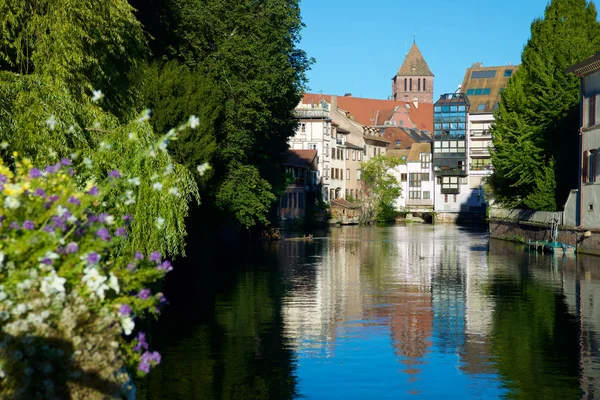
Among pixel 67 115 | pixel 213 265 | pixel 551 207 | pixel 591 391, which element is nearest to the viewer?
pixel 591 391

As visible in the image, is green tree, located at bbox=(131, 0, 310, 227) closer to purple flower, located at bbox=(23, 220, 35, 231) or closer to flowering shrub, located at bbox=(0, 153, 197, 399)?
flowering shrub, located at bbox=(0, 153, 197, 399)

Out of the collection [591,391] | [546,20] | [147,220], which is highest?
[546,20]

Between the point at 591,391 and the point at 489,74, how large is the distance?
102 meters

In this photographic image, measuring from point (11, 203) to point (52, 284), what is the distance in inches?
31.6

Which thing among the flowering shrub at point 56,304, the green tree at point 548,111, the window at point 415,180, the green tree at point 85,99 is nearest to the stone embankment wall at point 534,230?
the green tree at point 548,111

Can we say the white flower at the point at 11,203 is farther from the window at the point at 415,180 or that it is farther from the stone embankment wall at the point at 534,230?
the window at the point at 415,180

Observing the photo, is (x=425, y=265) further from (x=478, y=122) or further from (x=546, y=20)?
(x=478, y=122)

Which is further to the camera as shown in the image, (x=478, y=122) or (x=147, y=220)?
(x=478, y=122)

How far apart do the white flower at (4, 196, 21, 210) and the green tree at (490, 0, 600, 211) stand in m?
49.1

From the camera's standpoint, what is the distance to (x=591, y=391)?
1531cm

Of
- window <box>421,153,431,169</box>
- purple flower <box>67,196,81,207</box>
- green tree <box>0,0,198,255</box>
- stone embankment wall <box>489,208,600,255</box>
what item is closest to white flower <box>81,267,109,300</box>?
purple flower <box>67,196,81,207</box>

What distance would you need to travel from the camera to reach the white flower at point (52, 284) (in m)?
6.62

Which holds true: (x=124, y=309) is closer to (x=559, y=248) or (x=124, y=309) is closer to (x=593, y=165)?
(x=593, y=165)

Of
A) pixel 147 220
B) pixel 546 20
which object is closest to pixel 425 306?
pixel 147 220
